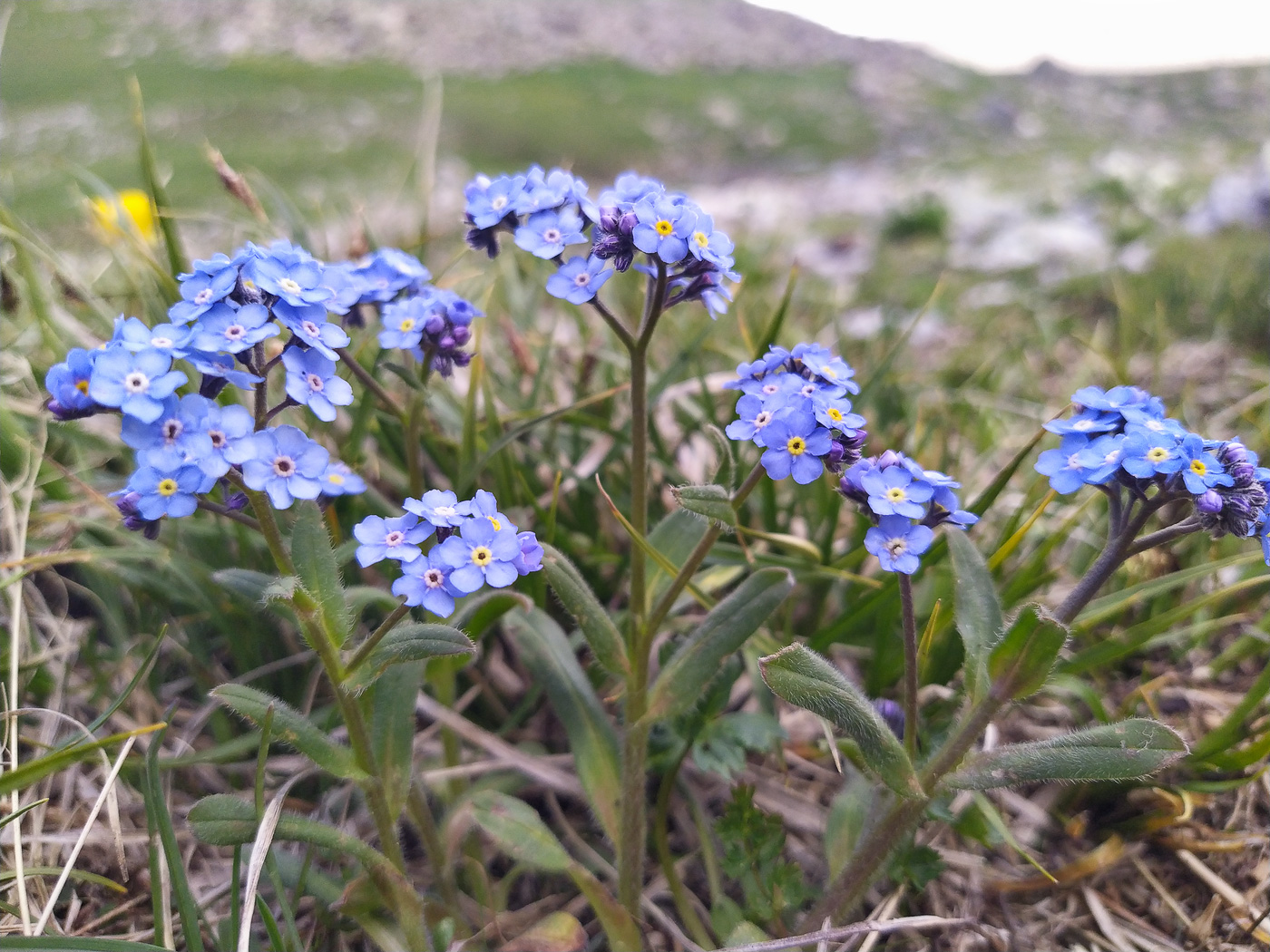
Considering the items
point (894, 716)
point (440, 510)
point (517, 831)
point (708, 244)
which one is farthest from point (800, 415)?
point (517, 831)

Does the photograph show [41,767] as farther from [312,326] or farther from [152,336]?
[312,326]

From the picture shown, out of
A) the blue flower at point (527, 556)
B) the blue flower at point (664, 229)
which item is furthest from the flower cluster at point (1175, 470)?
the blue flower at point (527, 556)

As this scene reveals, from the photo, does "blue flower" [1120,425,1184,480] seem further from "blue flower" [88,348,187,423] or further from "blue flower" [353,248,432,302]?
"blue flower" [88,348,187,423]

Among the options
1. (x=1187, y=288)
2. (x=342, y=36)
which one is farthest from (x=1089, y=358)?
(x=342, y=36)

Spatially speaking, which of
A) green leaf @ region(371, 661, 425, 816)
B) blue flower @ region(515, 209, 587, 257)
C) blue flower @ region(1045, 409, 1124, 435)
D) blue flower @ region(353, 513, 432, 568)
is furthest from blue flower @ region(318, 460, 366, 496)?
blue flower @ region(1045, 409, 1124, 435)

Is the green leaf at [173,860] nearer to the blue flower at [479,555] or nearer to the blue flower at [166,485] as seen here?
the blue flower at [166,485]
